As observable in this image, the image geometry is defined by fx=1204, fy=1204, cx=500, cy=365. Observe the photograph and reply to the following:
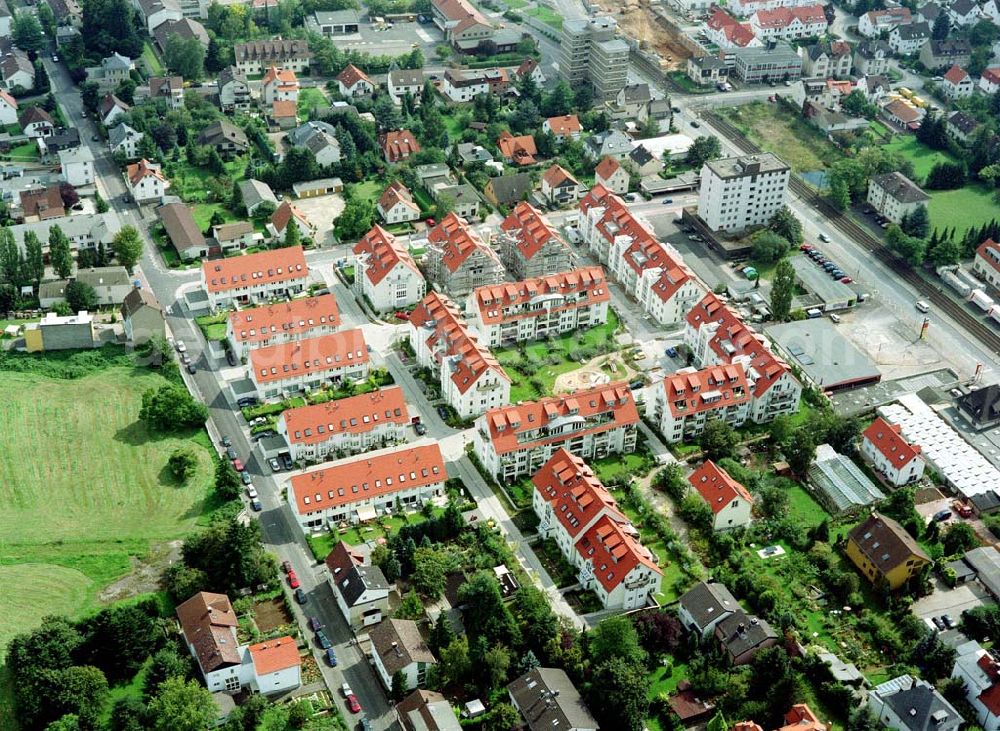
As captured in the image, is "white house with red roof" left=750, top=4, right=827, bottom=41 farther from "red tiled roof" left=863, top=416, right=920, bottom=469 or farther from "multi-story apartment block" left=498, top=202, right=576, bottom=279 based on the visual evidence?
"red tiled roof" left=863, top=416, right=920, bottom=469

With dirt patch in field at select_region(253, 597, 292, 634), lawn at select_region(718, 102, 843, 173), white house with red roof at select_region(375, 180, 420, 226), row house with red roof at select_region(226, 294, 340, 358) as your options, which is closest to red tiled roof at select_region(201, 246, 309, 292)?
row house with red roof at select_region(226, 294, 340, 358)

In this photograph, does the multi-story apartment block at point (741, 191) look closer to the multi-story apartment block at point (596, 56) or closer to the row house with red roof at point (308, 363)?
the multi-story apartment block at point (596, 56)

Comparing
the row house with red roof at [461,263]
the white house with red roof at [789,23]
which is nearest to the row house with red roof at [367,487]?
the row house with red roof at [461,263]

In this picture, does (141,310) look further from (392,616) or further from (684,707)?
(684,707)

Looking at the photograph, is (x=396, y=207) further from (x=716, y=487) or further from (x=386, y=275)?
(x=716, y=487)

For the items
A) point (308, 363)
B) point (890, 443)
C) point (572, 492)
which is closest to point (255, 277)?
point (308, 363)

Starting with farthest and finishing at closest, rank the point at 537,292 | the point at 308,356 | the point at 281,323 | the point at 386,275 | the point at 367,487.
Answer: the point at 386,275, the point at 537,292, the point at 281,323, the point at 308,356, the point at 367,487
